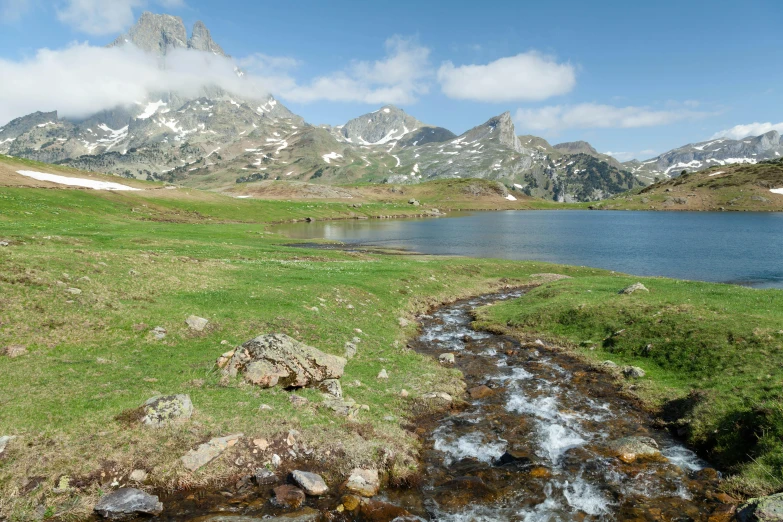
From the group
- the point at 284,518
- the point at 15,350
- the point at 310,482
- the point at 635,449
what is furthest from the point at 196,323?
the point at 635,449

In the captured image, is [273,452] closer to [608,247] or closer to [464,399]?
[464,399]

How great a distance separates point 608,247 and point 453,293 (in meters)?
63.8

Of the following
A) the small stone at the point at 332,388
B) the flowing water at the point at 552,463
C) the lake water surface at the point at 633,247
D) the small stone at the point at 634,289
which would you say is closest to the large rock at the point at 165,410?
the small stone at the point at 332,388

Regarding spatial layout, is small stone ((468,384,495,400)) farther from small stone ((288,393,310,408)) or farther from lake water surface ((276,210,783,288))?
lake water surface ((276,210,783,288))

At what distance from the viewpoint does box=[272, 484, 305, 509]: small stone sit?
1202 centimetres

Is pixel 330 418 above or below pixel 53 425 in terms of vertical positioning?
below

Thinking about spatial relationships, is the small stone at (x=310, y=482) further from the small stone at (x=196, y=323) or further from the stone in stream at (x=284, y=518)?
the small stone at (x=196, y=323)

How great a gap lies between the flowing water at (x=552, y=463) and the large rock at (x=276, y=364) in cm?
611

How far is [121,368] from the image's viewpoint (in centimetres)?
1742

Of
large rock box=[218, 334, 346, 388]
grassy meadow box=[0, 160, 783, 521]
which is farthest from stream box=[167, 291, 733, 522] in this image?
large rock box=[218, 334, 346, 388]

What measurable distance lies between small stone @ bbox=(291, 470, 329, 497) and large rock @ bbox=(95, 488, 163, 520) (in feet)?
12.7

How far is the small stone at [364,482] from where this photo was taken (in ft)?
42.2

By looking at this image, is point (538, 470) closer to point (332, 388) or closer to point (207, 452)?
point (332, 388)

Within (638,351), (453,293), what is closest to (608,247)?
(453,293)
